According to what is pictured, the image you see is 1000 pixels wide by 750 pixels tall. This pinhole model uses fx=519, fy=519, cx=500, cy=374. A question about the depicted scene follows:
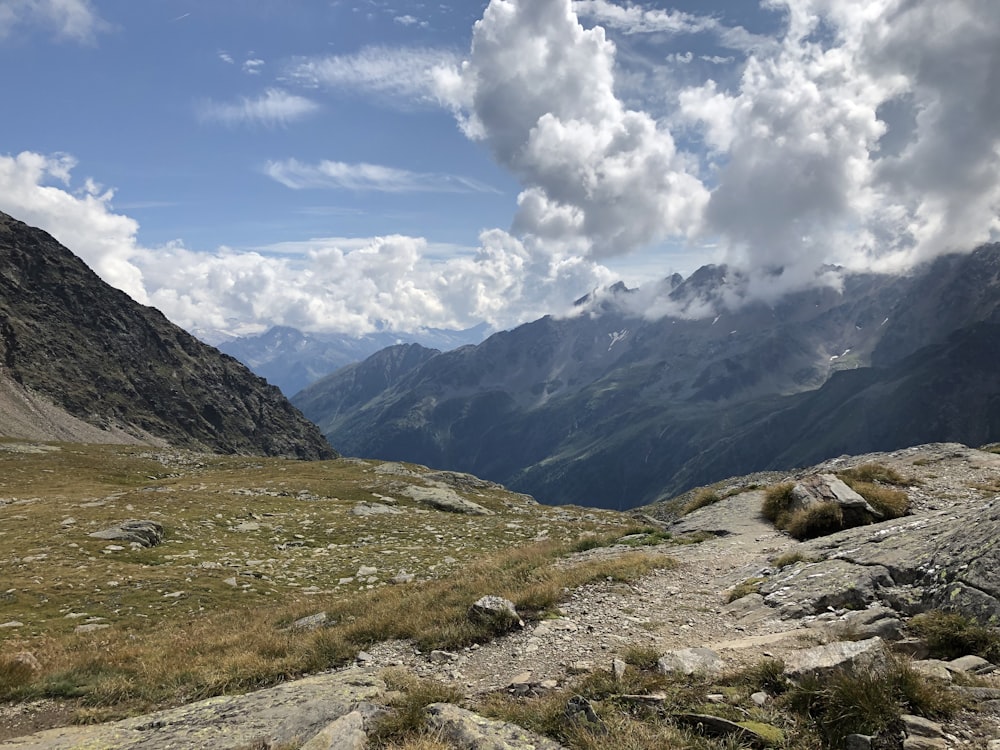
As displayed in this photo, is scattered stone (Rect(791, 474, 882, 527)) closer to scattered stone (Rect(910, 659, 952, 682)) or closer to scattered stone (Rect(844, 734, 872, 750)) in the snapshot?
scattered stone (Rect(910, 659, 952, 682))

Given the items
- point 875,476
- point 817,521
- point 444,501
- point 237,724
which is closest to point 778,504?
point 817,521

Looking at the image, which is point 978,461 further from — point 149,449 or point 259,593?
point 149,449

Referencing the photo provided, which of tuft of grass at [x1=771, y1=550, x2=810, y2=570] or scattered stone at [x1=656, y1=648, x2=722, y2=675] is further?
tuft of grass at [x1=771, y1=550, x2=810, y2=570]

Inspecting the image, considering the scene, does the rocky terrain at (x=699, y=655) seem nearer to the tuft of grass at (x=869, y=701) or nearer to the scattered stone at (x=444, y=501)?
the tuft of grass at (x=869, y=701)

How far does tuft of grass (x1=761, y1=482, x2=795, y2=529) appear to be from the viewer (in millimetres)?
22250

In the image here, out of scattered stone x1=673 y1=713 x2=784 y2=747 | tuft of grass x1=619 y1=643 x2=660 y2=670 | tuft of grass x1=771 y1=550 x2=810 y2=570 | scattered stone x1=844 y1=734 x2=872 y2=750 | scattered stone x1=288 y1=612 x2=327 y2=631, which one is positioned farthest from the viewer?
scattered stone x1=288 y1=612 x2=327 y2=631

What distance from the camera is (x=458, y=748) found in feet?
24.6

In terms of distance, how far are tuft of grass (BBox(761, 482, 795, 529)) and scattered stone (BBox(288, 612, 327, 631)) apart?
18.1m

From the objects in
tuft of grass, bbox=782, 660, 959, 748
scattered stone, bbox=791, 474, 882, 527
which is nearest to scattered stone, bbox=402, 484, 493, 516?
scattered stone, bbox=791, 474, 882, 527

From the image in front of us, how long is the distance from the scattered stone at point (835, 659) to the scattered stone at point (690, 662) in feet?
4.07

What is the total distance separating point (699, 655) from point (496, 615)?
5.13m

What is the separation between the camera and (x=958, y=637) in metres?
8.82

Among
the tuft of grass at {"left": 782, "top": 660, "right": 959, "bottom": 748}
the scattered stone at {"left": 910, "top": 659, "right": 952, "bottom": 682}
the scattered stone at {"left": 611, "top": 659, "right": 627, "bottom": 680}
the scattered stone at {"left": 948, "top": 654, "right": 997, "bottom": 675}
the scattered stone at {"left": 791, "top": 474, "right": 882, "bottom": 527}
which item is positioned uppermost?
the scattered stone at {"left": 791, "top": 474, "right": 882, "bottom": 527}

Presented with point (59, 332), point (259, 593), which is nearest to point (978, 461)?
point (259, 593)
